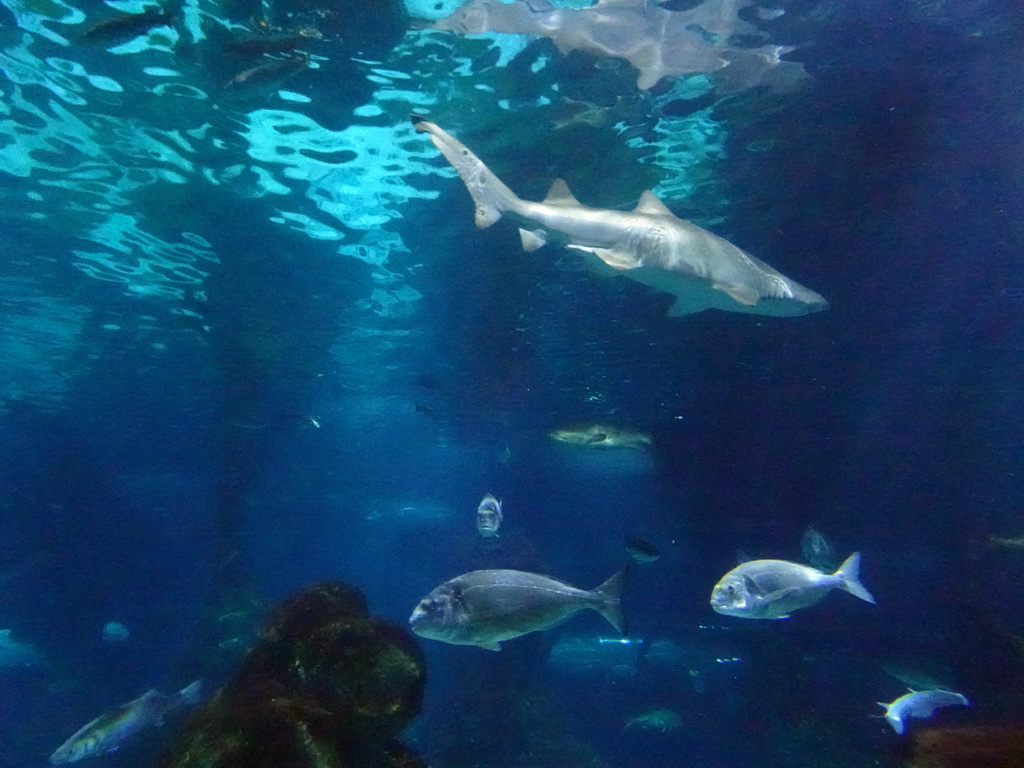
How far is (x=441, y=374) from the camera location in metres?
22.6

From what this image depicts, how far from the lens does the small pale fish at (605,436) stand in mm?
23875

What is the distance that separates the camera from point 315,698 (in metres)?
4.48

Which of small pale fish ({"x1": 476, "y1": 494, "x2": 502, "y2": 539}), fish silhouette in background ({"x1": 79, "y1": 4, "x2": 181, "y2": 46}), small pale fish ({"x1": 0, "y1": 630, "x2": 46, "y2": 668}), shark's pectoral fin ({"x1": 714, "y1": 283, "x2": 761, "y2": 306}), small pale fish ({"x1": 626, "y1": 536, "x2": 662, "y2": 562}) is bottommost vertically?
small pale fish ({"x1": 0, "y1": 630, "x2": 46, "y2": 668})

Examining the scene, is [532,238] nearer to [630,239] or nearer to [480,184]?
[480,184]

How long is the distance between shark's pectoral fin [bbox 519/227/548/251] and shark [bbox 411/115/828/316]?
12 millimetres

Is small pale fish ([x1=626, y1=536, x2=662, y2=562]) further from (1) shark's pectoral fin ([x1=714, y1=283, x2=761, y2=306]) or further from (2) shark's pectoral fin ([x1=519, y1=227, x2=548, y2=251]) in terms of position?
(2) shark's pectoral fin ([x1=519, y1=227, x2=548, y2=251])

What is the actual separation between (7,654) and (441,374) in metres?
25.2

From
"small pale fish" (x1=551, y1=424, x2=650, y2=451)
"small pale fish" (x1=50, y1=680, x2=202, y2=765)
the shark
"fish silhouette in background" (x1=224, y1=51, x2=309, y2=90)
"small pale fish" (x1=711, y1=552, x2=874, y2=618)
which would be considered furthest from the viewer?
"small pale fish" (x1=551, y1=424, x2=650, y2=451)

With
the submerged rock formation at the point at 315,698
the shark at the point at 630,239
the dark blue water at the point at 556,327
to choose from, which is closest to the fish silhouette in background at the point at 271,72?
the dark blue water at the point at 556,327

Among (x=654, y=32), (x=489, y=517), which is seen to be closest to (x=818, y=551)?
(x=489, y=517)

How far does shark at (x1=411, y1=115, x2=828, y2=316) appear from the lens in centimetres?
665

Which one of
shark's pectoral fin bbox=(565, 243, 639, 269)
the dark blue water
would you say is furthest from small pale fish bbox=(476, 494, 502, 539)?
the dark blue water

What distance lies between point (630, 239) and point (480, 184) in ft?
6.11

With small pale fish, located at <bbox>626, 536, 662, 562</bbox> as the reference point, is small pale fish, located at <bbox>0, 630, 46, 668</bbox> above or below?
below
